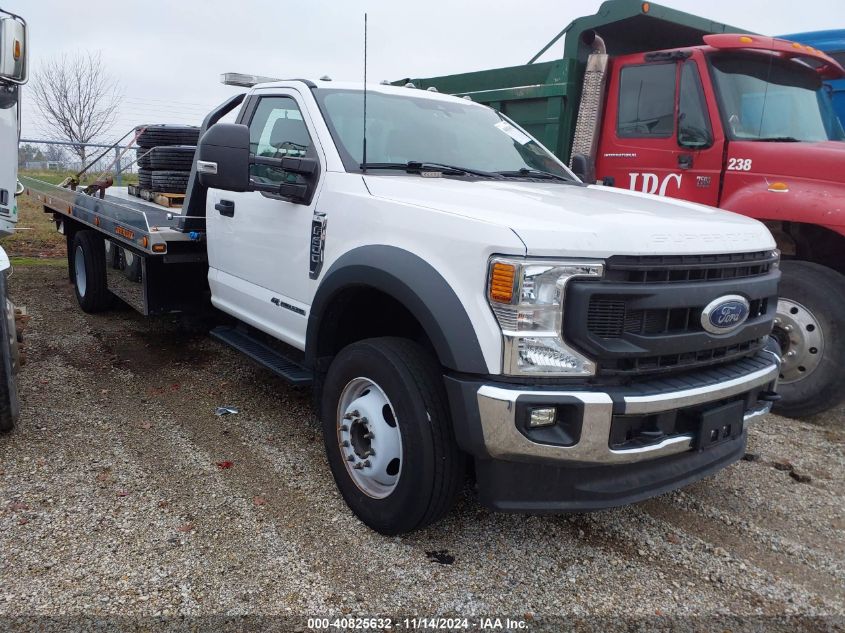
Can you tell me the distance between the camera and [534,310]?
8.14ft

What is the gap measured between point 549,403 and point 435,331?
0.52 m

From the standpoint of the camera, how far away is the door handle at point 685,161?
514cm

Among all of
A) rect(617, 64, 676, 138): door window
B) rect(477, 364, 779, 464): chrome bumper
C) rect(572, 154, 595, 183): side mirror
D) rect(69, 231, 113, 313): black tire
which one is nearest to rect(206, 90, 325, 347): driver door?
rect(477, 364, 779, 464): chrome bumper

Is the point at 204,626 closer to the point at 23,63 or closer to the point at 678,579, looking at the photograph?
the point at 678,579

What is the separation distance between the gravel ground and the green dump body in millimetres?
3061

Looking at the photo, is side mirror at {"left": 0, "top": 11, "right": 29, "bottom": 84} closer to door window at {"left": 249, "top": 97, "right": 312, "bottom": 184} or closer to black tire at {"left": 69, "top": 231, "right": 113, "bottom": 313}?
door window at {"left": 249, "top": 97, "right": 312, "bottom": 184}

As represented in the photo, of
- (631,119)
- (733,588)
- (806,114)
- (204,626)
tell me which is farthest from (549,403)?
(806,114)

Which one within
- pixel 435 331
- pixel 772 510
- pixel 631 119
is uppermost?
pixel 631 119

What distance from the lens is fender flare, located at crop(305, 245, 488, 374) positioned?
2.56 meters

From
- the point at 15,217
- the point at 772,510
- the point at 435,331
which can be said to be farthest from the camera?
the point at 15,217

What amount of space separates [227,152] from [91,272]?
3.90 metres

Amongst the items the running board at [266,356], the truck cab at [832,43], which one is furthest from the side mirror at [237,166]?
the truck cab at [832,43]

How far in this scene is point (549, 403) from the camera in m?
2.46

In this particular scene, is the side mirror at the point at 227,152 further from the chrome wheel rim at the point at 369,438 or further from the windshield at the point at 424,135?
the chrome wheel rim at the point at 369,438
